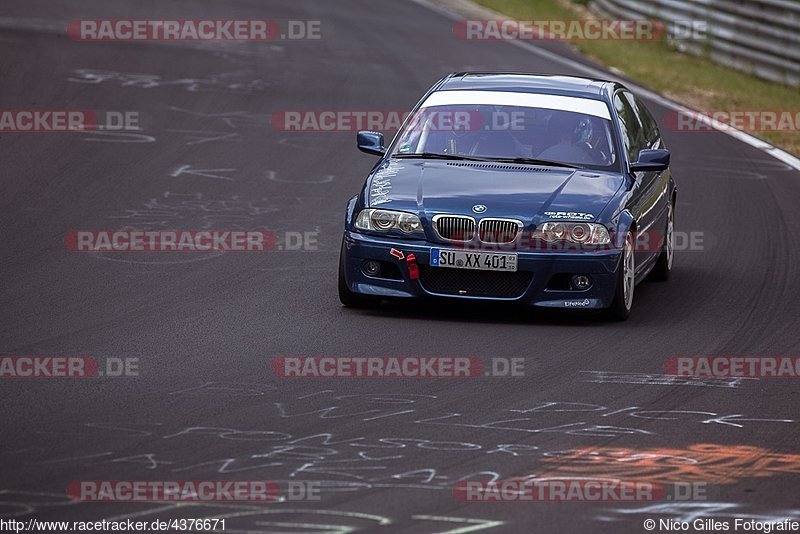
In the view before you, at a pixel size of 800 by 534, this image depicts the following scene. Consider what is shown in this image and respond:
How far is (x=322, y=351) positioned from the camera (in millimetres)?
8789

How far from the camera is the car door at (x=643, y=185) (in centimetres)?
1053

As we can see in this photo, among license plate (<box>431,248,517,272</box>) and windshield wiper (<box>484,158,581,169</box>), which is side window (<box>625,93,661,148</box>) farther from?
license plate (<box>431,248,517,272</box>)

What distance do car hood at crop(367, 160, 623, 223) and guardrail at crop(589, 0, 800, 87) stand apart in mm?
15005

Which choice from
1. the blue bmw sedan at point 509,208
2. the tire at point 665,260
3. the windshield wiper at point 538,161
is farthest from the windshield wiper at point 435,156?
the tire at point 665,260

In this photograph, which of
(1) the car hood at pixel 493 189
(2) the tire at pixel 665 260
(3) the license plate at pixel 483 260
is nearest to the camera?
(3) the license plate at pixel 483 260

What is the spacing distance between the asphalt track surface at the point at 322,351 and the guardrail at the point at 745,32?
693 centimetres

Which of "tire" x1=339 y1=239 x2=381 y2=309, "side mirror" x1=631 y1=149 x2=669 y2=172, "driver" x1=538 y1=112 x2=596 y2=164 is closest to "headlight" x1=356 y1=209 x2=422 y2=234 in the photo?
"tire" x1=339 y1=239 x2=381 y2=309

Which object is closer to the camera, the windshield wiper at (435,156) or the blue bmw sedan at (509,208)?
the blue bmw sedan at (509,208)

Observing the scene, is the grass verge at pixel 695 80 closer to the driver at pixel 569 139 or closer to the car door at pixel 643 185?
the car door at pixel 643 185

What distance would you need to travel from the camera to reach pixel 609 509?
5.97m

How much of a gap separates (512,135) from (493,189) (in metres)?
0.96

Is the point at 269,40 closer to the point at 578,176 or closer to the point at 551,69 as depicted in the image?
the point at 551,69

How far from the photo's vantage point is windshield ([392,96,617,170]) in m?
10.6

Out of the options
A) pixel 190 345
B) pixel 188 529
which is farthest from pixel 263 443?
pixel 190 345
